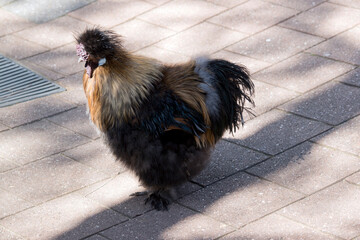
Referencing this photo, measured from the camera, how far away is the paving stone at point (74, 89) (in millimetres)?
6711

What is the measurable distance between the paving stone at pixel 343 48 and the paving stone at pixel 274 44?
129mm

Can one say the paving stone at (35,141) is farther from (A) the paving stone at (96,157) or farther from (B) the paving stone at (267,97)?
(B) the paving stone at (267,97)

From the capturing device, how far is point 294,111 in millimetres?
6270

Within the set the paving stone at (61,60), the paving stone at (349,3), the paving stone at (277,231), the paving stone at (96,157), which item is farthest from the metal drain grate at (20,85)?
the paving stone at (349,3)

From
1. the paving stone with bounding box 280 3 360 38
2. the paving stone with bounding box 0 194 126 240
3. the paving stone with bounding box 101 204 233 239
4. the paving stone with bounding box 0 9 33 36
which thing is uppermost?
the paving stone with bounding box 0 9 33 36

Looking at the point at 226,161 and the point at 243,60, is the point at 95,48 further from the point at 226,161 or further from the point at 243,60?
the point at 243,60

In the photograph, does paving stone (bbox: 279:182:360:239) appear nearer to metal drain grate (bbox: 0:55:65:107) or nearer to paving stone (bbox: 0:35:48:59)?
metal drain grate (bbox: 0:55:65:107)

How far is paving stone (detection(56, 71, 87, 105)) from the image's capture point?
6.71 meters

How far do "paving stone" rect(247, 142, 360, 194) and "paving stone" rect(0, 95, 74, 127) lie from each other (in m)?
2.11

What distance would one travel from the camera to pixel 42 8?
8516 mm

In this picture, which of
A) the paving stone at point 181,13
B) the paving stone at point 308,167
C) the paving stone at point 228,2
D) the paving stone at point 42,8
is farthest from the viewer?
the paving stone at point 42,8

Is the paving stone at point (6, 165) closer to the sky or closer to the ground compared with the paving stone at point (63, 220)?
closer to the sky

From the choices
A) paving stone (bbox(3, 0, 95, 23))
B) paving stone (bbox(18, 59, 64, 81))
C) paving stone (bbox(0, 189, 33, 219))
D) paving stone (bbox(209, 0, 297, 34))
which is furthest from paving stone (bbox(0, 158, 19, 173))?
paving stone (bbox(209, 0, 297, 34))

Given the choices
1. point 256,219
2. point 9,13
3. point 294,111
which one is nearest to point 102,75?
point 256,219
